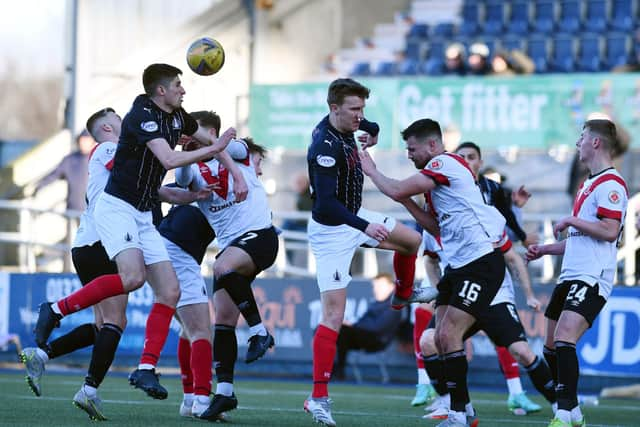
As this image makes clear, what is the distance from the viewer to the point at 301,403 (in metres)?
10.9

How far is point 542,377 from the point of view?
9.52 metres

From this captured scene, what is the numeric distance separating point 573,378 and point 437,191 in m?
1.40

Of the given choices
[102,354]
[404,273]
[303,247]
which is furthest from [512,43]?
[102,354]

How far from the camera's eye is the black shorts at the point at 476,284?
794 cm

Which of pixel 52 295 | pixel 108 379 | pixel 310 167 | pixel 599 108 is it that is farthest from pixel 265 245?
pixel 599 108

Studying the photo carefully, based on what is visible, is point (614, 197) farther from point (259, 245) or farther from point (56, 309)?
point (56, 309)

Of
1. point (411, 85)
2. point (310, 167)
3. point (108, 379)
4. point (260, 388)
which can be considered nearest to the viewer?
→ point (310, 167)

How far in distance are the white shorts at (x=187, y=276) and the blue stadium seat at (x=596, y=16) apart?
13.1 m

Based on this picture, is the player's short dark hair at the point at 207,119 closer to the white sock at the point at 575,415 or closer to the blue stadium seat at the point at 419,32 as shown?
the white sock at the point at 575,415

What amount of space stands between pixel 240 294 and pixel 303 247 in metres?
7.75

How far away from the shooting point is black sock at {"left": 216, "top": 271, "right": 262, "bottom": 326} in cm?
853

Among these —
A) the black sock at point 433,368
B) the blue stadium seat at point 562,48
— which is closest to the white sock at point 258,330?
the black sock at point 433,368

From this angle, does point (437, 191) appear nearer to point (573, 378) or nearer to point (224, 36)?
point (573, 378)

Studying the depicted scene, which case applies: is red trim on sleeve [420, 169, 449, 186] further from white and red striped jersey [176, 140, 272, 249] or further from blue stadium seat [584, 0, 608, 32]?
blue stadium seat [584, 0, 608, 32]
